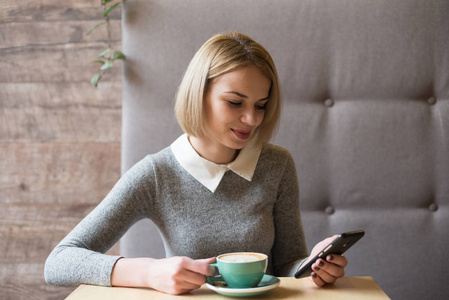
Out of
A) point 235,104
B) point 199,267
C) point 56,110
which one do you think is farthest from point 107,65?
point 199,267

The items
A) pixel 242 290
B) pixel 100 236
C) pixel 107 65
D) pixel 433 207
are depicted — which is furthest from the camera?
pixel 107 65

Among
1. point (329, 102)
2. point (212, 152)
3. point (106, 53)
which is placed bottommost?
point (212, 152)

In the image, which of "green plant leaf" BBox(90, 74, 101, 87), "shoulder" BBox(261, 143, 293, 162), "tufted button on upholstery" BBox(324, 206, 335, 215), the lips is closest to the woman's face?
the lips

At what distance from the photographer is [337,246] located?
2.82 feet

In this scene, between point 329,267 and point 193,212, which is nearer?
point 329,267

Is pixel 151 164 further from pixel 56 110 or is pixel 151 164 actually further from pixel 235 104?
pixel 56 110

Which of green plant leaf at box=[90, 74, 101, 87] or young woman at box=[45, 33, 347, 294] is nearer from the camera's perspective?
young woman at box=[45, 33, 347, 294]

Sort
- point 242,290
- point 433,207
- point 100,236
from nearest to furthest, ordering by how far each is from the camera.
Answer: point 242,290
point 100,236
point 433,207

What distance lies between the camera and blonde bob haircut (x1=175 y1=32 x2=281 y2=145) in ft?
3.47

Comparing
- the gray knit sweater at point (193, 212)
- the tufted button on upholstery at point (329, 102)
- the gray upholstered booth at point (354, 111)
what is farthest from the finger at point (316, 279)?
the tufted button on upholstery at point (329, 102)

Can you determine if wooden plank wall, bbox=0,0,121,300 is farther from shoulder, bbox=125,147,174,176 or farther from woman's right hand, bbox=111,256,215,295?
woman's right hand, bbox=111,256,215,295

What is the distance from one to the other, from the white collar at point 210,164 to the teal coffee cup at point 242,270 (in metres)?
0.31

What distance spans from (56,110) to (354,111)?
3.28 feet

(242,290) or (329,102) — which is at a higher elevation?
(329,102)
